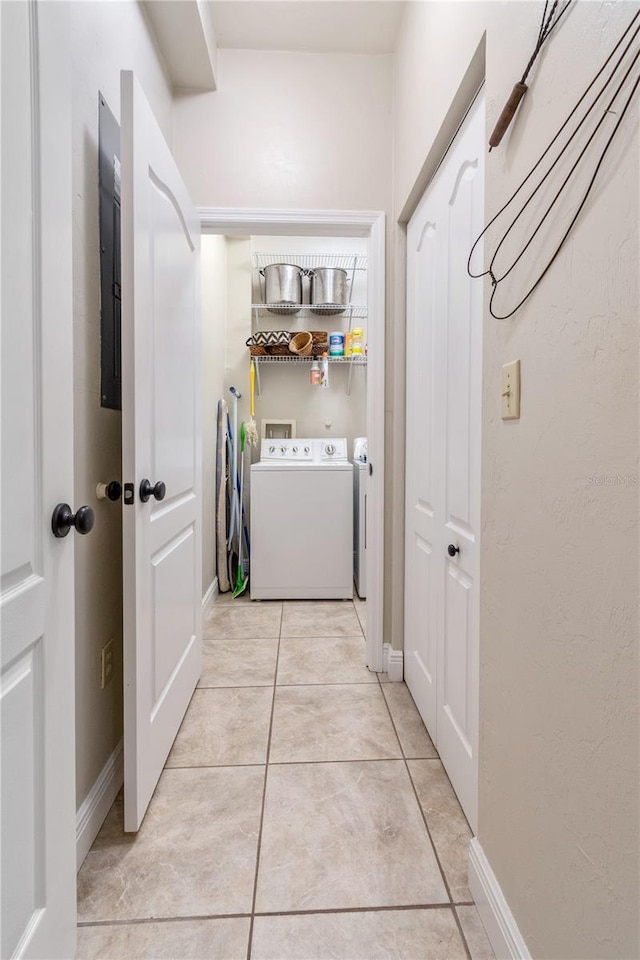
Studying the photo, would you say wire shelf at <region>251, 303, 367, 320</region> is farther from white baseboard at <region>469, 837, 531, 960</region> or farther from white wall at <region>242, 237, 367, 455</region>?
white baseboard at <region>469, 837, 531, 960</region>

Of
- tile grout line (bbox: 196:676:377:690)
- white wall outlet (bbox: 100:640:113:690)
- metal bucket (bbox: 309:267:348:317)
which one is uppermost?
metal bucket (bbox: 309:267:348:317)

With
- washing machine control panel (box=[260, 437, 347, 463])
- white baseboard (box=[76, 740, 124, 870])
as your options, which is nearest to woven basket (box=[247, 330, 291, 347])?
washing machine control panel (box=[260, 437, 347, 463])

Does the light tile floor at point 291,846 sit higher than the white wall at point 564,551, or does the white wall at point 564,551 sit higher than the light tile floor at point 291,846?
the white wall at point 564,551

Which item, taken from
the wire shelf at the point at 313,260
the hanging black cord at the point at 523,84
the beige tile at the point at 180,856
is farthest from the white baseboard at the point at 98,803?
the wire shelf at the point at 313,260

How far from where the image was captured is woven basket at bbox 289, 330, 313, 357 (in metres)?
3.22

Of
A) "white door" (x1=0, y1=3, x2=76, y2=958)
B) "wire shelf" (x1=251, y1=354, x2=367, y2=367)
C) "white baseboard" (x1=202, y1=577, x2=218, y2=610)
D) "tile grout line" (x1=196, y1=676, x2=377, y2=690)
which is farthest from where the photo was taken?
"wire shelf" (x1=251, y1=354, x2=367, y2=367)

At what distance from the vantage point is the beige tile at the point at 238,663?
79.3 inches

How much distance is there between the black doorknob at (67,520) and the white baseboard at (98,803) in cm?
82

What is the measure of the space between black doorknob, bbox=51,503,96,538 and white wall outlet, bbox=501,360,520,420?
81cm

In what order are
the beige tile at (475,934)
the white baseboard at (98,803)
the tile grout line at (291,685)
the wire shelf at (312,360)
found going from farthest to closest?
the wire shelf at (312,360) → the tile grout line at (291,685) → the white baseboard at (98,803) → the beige tile at (475,934)

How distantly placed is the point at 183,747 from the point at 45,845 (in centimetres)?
83

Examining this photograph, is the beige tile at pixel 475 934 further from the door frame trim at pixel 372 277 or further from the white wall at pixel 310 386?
the white wall at pixel 310 386

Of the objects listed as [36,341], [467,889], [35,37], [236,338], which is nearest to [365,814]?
[467,889]

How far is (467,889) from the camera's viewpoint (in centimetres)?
107
